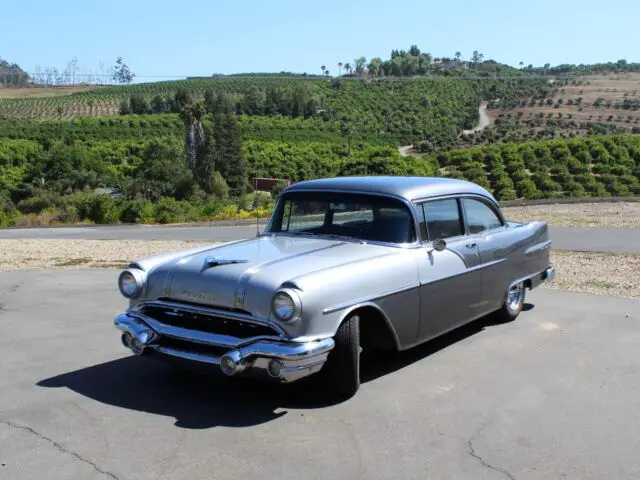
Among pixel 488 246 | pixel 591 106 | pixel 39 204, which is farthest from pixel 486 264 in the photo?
pixel 591 106

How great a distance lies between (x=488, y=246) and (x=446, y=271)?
2.98 ft

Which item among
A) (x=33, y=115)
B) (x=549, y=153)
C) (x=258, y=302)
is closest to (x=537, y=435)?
(x=258, y=302)

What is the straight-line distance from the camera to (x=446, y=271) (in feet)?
19.6

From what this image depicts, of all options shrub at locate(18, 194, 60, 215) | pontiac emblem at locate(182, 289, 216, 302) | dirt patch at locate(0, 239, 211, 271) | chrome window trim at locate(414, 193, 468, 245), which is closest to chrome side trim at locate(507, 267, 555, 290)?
chrome window trim at locate(414, 193, 468, 245)

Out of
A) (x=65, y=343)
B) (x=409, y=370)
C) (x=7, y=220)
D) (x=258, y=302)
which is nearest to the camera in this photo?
(x=258, y=302)

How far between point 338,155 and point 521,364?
→ 2676 inches

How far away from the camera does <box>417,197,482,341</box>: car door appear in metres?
5.74

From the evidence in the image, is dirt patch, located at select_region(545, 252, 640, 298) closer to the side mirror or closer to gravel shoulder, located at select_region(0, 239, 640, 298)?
gravel shoulder, located at select_region(0, 239, 640, 298)

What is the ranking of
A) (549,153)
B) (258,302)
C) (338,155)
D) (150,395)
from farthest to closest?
(338,155) < (549,153) < (150,395) < (258,302)

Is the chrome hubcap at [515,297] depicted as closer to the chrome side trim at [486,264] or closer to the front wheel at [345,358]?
the chrome side trim at [486,264]

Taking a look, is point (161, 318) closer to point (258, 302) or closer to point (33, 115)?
point (258, 302)

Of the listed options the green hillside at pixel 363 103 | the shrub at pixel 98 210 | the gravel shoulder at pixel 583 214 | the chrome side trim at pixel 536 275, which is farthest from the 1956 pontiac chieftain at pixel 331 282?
the green hillside at pixel 363 103

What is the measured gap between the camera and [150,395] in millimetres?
5238

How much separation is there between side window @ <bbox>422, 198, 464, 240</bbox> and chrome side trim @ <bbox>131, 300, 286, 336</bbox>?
1.87 meters
